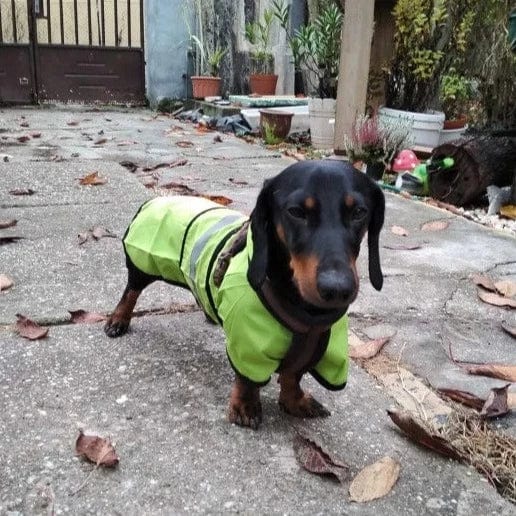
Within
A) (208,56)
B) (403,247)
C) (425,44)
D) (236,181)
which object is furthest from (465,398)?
(208,56)

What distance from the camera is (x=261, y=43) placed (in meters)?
9.17

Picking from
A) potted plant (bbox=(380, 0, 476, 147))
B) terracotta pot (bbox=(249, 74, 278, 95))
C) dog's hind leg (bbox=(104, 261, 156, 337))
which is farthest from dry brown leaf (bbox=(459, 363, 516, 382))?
terracotta pot (bbox=(249, 74, 278, 95))

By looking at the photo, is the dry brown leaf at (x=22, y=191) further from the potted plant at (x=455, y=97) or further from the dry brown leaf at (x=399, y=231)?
the potted plant at (x=455, y=97)

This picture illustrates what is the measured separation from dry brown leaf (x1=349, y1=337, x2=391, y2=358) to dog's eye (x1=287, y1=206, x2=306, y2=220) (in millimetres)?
720

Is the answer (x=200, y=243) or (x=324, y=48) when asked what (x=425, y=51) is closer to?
(x=324, y=48)

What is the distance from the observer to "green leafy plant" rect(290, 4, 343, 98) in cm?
630

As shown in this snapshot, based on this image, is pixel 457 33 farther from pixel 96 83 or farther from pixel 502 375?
pixel 96 83

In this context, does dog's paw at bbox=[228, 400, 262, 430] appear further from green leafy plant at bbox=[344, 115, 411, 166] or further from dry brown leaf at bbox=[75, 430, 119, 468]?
green leafy plant at bbox=[344, 115, 411, 166]

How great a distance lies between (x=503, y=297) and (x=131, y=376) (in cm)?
149

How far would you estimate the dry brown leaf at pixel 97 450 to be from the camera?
1456mm

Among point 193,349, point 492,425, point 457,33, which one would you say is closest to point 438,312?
point 492,425

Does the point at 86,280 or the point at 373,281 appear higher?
the point at 373,281

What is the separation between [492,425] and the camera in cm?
170

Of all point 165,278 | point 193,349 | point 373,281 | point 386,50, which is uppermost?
point 386,50
